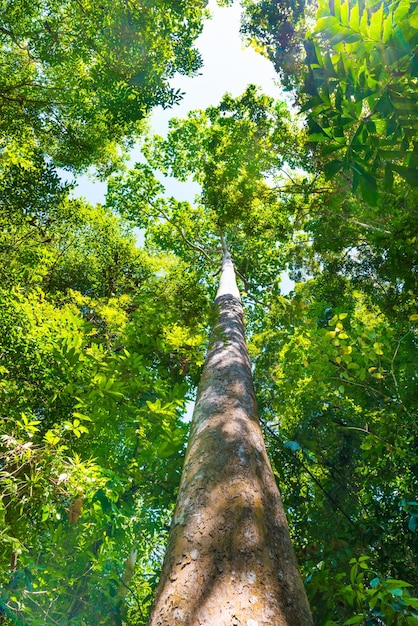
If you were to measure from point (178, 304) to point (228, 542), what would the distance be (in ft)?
16.0

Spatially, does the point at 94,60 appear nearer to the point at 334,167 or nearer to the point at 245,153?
the point at 245,153

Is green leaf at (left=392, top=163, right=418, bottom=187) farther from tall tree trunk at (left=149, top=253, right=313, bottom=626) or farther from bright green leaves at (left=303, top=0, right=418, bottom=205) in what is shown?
tall tree trunk at (left=149, top=253, right=313, bottom=626)

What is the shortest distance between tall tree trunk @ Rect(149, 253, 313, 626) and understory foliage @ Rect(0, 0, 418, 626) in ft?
2.81

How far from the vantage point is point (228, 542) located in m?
1.56

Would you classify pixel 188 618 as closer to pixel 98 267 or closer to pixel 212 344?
pixel 212 344

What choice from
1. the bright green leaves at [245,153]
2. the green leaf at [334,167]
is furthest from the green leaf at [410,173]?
the bright green leaves at [245,153]

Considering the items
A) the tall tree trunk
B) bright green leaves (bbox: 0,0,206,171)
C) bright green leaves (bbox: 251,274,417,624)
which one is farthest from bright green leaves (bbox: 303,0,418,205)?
bright green leaves (bbox: 0,0,206,171)

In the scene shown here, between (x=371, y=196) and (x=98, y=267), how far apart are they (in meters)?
10.5

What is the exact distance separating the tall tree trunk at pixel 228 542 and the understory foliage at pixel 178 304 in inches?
33.7

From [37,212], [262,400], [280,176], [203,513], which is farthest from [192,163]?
[203,513]

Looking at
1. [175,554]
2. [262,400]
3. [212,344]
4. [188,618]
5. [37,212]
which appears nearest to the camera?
[188,618]

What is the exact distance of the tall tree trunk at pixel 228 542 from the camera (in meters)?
1.30

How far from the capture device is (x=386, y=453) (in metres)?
4.75

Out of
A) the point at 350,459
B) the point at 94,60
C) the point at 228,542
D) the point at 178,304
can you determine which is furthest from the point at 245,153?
the point at 228,542
